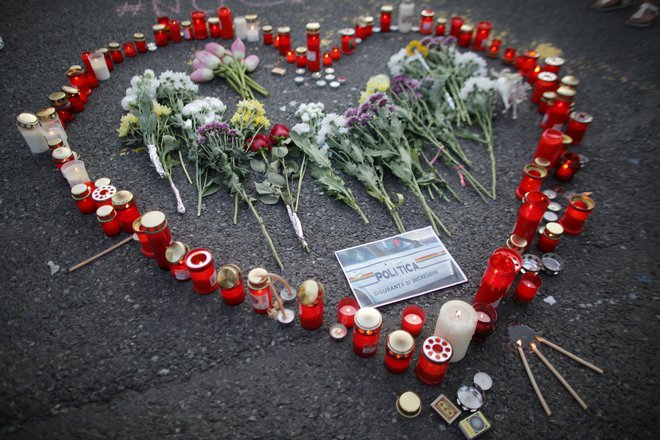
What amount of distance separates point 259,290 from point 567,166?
82.2 inches

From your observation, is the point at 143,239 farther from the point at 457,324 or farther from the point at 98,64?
the point at 98,64

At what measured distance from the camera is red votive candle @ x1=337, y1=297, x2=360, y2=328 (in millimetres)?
1950

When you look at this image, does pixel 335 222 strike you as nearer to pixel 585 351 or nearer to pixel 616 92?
pixel 585 351

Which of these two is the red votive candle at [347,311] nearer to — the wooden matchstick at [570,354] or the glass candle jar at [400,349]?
the glass candle jar at [400,349]

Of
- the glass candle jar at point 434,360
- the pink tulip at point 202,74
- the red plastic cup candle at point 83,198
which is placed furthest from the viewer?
the pink tulip at point 202,74

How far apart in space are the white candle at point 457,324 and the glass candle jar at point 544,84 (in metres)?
2.29

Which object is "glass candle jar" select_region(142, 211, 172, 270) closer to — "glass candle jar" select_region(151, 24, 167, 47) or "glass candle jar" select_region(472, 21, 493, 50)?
"glass candle jar" select_region(151, 24, 167, 47)

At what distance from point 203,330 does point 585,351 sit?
1.77 meters

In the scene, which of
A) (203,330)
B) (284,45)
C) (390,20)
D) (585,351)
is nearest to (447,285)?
(585,351)

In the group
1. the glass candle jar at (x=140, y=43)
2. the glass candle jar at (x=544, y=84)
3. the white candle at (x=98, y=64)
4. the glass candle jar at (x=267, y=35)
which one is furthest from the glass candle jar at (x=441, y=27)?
the white candle at (x=98, y=64)

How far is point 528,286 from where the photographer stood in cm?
203

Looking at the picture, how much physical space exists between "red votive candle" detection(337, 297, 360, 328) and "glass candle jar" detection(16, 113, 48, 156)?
7.71 ft

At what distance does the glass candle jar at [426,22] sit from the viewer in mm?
4078

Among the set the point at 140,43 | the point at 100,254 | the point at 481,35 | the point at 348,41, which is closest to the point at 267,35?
the point at 348,41
